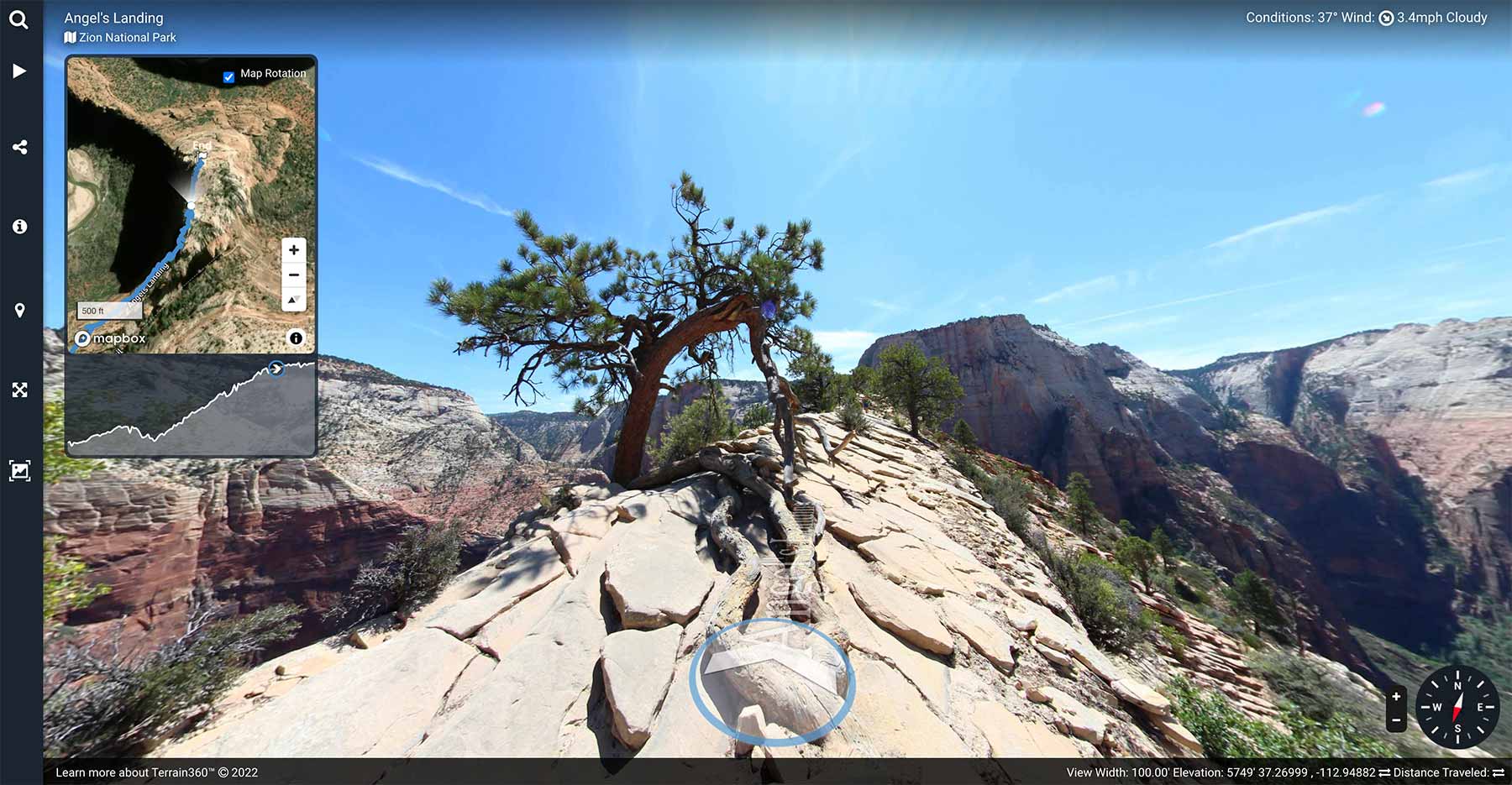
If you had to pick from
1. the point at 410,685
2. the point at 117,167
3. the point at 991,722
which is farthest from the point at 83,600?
the point at 991,722

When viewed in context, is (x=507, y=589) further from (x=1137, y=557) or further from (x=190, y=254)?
(x=1137, y=557)

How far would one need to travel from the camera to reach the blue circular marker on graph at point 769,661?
248 centimetres

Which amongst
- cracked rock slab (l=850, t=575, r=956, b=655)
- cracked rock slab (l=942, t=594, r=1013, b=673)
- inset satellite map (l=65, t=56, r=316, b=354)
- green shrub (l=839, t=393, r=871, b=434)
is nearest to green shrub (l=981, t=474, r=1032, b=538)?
green shrub (l=839, t=393, r=871, b=434)

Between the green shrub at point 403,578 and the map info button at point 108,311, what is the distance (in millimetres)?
3157

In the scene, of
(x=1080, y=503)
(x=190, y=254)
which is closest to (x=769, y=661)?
(x=190, y=254)

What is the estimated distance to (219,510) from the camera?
43.7 feet

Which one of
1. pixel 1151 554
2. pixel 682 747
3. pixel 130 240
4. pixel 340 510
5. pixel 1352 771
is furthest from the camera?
pixel 1151 554

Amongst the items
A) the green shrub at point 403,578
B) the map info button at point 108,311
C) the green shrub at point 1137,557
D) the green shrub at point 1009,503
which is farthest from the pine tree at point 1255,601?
the map info button at point 108,311

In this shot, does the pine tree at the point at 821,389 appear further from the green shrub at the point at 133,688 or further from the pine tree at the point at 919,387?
the green shrub at the point at 133,688

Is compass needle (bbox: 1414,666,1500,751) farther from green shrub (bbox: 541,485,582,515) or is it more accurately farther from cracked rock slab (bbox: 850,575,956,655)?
green shrub (bbox: 541,485,582,515)

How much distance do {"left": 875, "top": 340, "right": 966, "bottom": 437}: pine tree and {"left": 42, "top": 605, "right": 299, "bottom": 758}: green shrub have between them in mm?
15073

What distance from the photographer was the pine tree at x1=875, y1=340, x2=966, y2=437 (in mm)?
15445

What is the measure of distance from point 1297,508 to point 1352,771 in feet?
249

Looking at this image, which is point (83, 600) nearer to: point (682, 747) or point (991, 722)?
point (682, 747)
